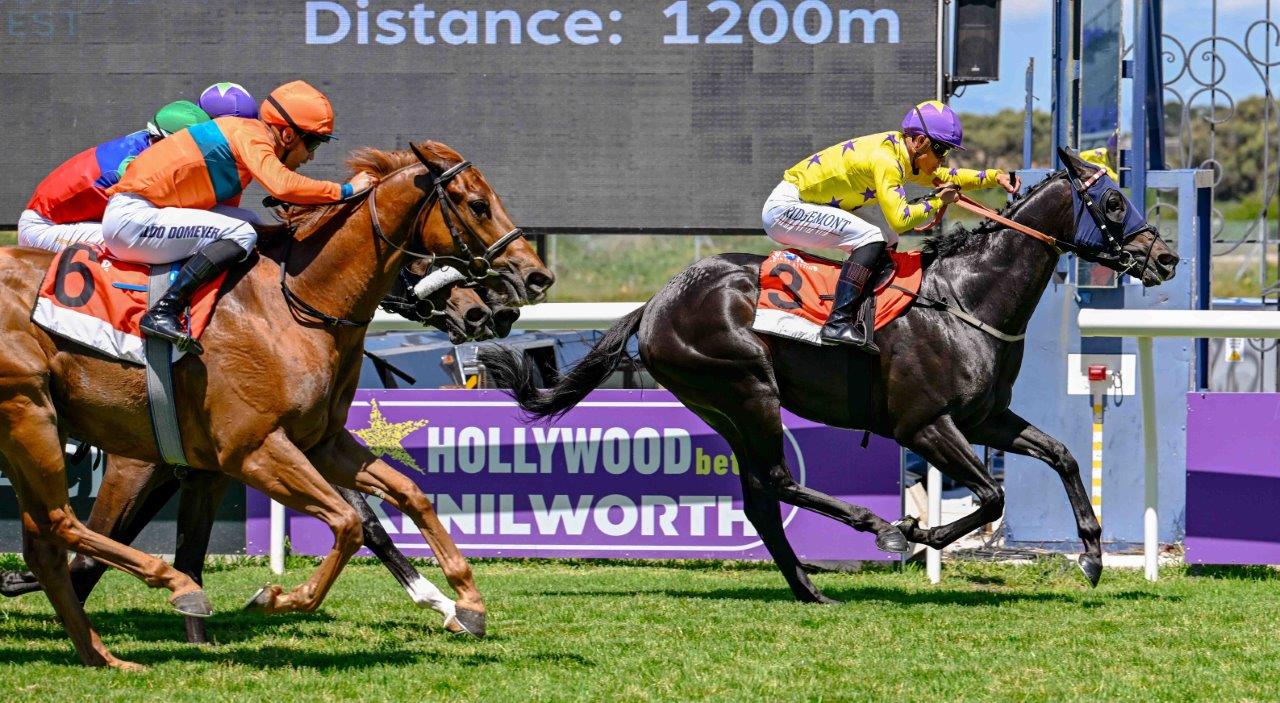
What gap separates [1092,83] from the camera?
8.46 m

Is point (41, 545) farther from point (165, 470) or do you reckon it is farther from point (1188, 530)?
point (1188, 530)

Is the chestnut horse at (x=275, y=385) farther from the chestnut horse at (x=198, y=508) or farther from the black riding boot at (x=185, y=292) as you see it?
the chestnut horse at (x=198, y=508)

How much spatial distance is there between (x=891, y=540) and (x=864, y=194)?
4.83ft

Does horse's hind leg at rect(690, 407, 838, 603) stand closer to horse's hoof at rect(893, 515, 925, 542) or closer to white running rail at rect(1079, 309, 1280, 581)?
horse's hoof at rect(893, 515, 925, 542)

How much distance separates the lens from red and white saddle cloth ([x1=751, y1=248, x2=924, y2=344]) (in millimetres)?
6531

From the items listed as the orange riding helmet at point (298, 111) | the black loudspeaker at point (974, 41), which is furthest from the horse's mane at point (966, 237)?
the orange riding helmet at point (298, 111)

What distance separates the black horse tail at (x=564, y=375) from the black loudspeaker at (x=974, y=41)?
8.30 feet

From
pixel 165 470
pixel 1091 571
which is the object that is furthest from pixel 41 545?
pixel 1091 571

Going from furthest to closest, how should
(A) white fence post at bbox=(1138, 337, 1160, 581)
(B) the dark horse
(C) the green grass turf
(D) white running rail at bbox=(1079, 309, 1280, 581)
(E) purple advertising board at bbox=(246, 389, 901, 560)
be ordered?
1. (E) purple advertising board at bbox=(246, 389, 901, 560)
2. (A) white fence post at bbox=(1138, 337, 1160, 581)
3. (D) white running rail at bbox=(1079, 309, 1280, 581)
4. (B) the dark horse
5. (C) the green grass turf

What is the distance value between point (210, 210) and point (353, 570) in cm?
303

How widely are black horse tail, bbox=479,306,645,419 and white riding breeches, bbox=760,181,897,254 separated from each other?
0.76 metres

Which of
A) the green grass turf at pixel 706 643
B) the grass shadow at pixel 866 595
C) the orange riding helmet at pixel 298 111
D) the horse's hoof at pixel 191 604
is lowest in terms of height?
the grass shadow at pixel 866 595

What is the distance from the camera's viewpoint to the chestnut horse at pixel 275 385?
4.87m

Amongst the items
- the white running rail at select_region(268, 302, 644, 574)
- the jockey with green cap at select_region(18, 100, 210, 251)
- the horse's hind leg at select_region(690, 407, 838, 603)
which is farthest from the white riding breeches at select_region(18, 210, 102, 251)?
the horse's hind leg at select_region(690, 407, 838, 603)
